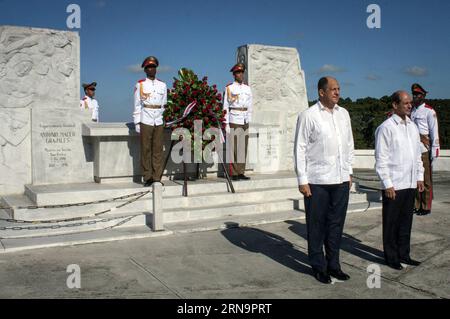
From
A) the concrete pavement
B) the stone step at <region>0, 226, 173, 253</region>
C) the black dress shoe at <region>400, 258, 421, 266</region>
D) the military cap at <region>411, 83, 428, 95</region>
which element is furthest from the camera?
the military cap at <region>411, 83, 428, 95</region>

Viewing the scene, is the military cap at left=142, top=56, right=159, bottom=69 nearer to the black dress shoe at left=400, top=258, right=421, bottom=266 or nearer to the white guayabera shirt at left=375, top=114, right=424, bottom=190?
the white guayabera shirt at left=375, top=114, right=424, bottom=190

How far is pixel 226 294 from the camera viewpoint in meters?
4.33

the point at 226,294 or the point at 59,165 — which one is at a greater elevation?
the point at 59,165

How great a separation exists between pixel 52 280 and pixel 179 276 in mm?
1233

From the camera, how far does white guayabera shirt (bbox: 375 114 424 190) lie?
16.8 ft

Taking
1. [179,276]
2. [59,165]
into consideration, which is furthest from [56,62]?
[179,276]

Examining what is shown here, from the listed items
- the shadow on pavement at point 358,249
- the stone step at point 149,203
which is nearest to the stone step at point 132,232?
the stone step at point 149,203

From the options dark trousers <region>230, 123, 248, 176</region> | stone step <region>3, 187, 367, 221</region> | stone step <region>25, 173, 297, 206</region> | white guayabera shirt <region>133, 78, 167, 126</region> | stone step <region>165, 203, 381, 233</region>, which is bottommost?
stone step <region>165, 203, 381, 233</region>

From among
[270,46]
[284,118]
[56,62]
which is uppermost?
[270,46]

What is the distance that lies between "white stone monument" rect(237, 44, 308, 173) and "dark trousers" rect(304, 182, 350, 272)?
19.1 feet

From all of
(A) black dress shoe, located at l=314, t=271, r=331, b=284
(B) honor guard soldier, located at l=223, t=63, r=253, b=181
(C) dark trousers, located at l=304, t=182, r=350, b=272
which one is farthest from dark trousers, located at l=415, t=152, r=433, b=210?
(A) black dress shoe, located at l=314, t=271, r=331, b=284
